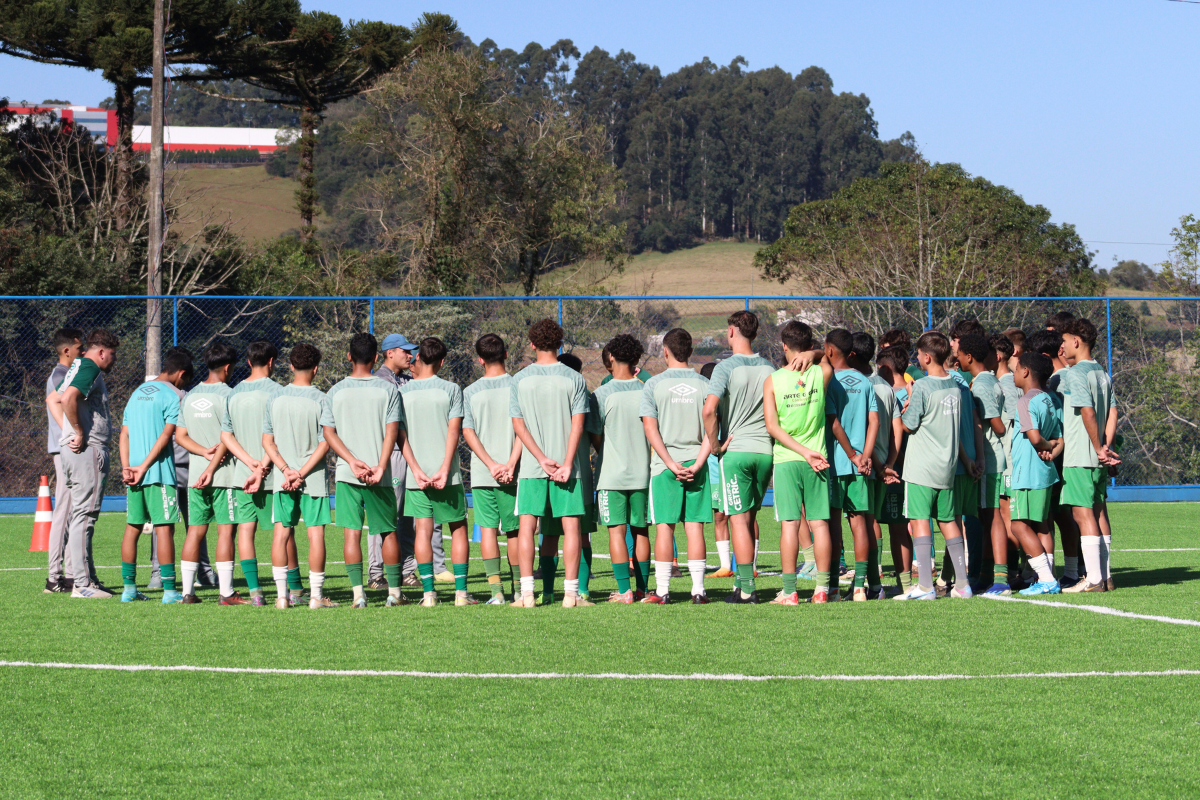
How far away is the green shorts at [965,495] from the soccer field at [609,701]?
0.70 metres

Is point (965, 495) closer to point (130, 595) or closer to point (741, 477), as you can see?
point (741, 477)

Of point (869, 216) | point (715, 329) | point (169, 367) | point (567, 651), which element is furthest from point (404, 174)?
point (567, 651)

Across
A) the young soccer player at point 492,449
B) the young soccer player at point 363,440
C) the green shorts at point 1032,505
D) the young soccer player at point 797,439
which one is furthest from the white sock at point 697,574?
the green shorts at point 1032,505

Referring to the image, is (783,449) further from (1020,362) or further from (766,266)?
(766,266)

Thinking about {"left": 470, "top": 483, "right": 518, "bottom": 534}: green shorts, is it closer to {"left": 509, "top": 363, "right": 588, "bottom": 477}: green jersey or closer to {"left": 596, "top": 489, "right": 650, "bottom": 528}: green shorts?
{"left": 509, "top": 363, "right": 588, "bottom": 477}: green jersey

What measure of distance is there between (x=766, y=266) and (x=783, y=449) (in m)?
43.2

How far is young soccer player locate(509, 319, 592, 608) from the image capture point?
761 centimetres

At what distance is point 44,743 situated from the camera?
14.7ft

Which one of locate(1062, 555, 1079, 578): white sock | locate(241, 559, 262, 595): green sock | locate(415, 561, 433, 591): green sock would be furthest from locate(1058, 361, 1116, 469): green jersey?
locate(241, 559, 262, 595): green sock

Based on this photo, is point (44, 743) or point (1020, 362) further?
point (1020, 362)

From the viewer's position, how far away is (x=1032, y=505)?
8.03m

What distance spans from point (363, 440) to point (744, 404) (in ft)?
7.95

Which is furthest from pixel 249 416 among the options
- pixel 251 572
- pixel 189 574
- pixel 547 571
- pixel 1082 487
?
pixel 1082 487

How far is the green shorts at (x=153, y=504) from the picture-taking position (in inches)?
324
